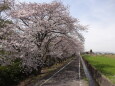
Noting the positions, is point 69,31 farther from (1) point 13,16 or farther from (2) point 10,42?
(2) point 10,42

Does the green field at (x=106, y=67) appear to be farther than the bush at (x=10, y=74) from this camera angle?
Yes

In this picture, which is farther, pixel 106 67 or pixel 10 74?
pixel 106 67

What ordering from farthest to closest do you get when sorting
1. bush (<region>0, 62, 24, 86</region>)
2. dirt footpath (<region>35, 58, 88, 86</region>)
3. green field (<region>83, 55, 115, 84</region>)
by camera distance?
green field (<region>83, 55, 115, 84</region>)
dirt footpath (<region>35, 58, 88, 86</region>)
bush (<region>0, 62, 24, 86</region>)

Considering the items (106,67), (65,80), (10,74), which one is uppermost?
(106,67)

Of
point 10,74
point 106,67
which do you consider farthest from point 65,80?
point 106,67

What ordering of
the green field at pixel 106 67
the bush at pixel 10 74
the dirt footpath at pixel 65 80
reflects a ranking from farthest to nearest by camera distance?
1. the green field at pixel 106 67
2. the dirt footpath at pixel 65 80
3. the bush at pixel 10 74

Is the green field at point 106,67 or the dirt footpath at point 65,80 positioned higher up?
the green field at point 106,67

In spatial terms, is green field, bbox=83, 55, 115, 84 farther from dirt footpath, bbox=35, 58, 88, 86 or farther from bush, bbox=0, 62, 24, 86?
bush, bbox=0, 62, 24, 86

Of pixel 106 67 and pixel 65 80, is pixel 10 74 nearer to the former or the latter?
pixel 65 80

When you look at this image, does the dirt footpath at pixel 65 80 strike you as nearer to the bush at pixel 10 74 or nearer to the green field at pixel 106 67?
the green field at pixel 106 67

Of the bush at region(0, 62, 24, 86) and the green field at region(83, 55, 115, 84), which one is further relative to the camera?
the green field at region(83, 55, 115, 84)

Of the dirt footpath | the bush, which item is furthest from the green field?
the bush

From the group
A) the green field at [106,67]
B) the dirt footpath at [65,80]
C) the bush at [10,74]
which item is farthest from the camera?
the green field at [106,67]

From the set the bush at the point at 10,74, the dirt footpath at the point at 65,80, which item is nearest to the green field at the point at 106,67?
the dirt footpath at the point at 65,80
